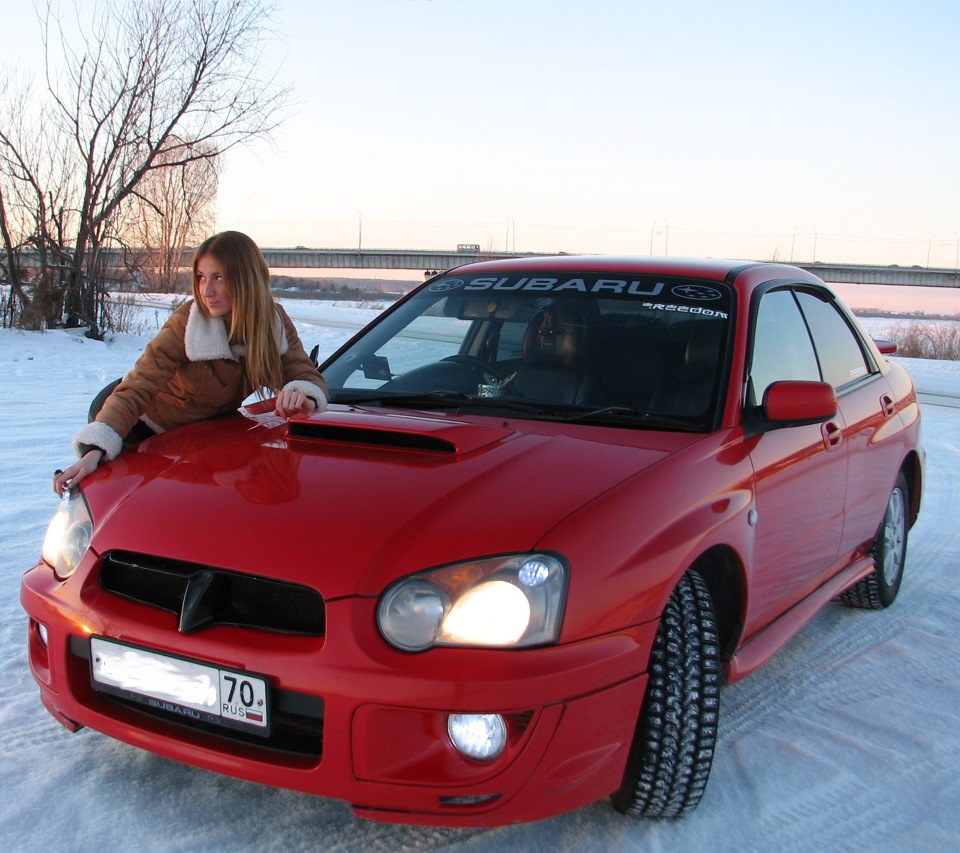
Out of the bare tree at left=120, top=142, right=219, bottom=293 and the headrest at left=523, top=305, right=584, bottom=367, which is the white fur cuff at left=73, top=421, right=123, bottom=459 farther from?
the bare tree at left=120, top=142, right=219, bottom=293

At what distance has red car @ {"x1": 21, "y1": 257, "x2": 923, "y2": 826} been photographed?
1.91 meters

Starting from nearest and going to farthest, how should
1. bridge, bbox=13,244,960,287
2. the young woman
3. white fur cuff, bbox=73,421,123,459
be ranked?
1. white fur cuff, bbox=73,421,123,459
2. the young woman
3. bridge, bbox=13,244,960,287

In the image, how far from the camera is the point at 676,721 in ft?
7.23

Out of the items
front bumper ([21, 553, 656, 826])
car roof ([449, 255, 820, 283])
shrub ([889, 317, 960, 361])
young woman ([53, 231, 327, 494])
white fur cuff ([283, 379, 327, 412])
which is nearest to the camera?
front bumper ([21, 553, 656, 826])

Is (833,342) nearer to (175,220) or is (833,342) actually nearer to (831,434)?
(831,434)

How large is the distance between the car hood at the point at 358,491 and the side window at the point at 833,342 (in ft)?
4.24

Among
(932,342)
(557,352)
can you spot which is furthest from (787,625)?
(932,342)

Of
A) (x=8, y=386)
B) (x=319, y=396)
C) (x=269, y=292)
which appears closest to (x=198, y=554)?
(x=319, y=396)

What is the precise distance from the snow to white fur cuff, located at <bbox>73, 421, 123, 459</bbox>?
0.78 meters

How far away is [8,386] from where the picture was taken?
886cm

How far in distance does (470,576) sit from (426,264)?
2264 inches

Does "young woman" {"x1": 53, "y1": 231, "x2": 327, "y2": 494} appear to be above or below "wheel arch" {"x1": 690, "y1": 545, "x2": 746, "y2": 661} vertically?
above

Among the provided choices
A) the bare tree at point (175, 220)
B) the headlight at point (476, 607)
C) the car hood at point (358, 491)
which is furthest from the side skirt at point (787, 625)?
the bare tree at point (175, 220)

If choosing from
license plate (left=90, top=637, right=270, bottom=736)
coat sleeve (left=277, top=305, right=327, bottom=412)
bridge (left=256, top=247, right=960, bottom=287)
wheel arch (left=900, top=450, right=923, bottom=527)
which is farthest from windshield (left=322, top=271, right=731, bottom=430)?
bridge (left=256, top=247, right=960, bottom=287)
